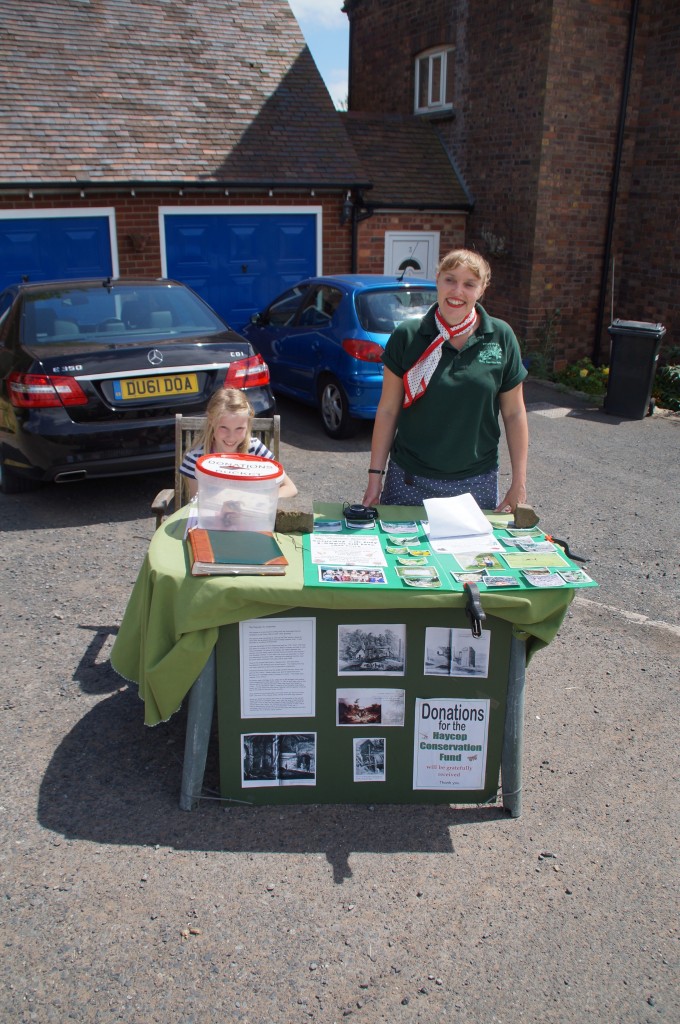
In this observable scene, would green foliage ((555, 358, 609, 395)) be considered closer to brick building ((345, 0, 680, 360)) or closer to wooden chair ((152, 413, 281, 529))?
brick building ((345, 0, 680, 360))

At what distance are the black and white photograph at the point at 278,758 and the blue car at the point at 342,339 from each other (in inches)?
213

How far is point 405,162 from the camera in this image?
46.5 ft

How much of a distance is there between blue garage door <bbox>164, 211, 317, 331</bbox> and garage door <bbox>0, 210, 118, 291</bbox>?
0.89 metres

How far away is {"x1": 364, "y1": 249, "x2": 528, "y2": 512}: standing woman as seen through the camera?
3508 millimetres

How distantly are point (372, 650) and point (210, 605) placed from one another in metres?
0.62

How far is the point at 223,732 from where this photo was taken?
320 cm

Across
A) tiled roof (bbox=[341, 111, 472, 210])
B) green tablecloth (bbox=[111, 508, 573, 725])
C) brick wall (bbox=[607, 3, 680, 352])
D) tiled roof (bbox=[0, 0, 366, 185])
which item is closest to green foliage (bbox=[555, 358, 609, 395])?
brick wall (bbox=[607, 3, 680, 352])

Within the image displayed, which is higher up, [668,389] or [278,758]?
[278,758]

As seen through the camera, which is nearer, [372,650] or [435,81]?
[372,650]

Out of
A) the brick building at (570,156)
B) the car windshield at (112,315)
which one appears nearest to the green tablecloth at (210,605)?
the car windshield at (112,315)

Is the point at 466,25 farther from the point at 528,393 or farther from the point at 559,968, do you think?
the point at 559,968

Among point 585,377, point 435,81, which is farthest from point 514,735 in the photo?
point 435,81

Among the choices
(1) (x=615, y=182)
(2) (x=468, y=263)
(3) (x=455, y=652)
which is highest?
(1) (x=615, y=182)

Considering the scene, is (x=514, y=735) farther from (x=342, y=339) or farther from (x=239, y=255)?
(x=239, y=255)
